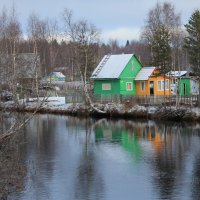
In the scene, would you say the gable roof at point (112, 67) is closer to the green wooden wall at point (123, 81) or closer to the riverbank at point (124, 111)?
the green wooden wall at point (123, 81)

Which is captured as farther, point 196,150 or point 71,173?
point 196,150

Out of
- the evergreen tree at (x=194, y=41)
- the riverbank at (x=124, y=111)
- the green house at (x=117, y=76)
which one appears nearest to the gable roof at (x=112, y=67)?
the green house at (x=117, y=76)

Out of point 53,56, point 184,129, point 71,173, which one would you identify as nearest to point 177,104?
point 184,129

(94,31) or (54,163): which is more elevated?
(94,31)

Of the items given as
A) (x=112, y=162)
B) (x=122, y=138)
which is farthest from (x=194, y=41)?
(x=112, y=162)

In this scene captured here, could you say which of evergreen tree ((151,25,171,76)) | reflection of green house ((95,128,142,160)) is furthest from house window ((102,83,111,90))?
reflection of green house ((95,128,142,160))

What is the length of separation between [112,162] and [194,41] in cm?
2556

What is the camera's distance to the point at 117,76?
5397cm

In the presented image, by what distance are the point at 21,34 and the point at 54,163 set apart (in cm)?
4128

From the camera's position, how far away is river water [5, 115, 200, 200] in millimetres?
17422

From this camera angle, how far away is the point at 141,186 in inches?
714

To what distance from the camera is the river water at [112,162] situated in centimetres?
1742

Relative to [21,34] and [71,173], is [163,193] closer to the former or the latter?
[71,173]

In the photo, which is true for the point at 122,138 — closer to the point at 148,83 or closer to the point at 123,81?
the point at 123,81
